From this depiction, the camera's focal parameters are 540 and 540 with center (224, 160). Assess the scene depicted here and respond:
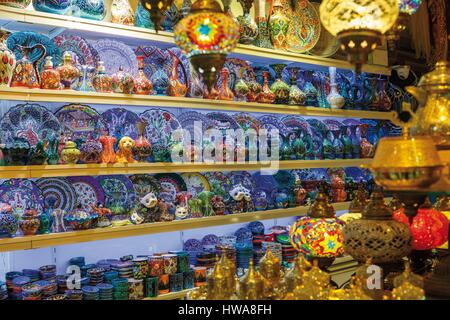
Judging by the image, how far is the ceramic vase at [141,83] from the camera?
2846 mm

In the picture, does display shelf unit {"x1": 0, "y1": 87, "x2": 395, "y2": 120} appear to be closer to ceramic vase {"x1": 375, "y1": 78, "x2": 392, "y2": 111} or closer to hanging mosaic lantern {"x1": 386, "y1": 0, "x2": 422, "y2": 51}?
ceramic vase {"x1": 375, "y1": 78, "x2": 392, "y2": 111}

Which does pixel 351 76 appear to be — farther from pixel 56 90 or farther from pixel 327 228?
pixel 327 228

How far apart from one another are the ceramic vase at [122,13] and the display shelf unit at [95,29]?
4 centimetres

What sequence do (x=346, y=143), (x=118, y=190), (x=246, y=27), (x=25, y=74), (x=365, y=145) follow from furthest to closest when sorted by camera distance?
(x=365, y=145)
(x=346, y=143)
(x=246, y=27)
(x=118, y=190)
(x=25, y=74)

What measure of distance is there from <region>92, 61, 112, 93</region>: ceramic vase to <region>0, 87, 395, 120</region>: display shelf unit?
2.0 inches

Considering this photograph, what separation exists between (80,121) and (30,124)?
0.28 m

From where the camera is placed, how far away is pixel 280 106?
11.5ft

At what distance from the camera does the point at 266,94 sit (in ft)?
11.3

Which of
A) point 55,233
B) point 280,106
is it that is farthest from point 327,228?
point 280,106

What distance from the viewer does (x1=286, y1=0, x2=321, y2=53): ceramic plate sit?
3.61 m

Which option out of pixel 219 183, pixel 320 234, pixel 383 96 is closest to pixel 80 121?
A: pixel 219 183

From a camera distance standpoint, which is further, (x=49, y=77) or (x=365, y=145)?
(x=365, y=145)

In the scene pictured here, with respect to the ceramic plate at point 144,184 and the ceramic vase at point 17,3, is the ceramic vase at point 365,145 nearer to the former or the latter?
the ceramic plate at point 144,184

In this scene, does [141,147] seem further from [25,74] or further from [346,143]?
[346,143]
